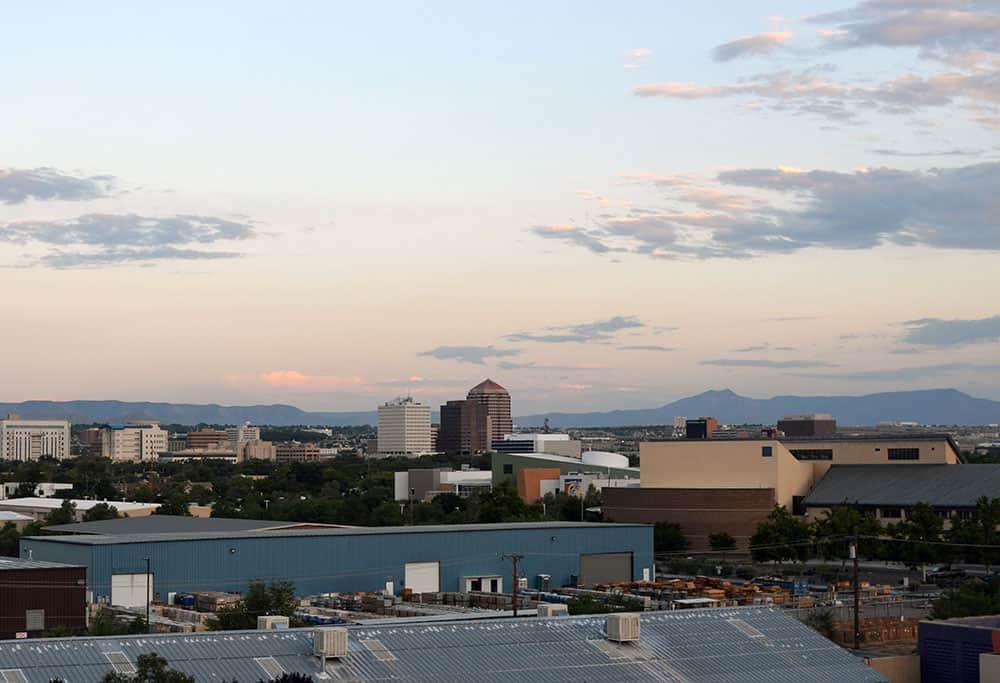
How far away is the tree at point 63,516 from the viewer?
127938 millimetres

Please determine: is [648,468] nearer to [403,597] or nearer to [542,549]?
[542,549]

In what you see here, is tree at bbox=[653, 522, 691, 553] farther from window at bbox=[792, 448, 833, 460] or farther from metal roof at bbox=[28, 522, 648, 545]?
metal roof at bbox=[28, 522, 648, 545]

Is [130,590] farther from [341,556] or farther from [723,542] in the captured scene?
[723,542]

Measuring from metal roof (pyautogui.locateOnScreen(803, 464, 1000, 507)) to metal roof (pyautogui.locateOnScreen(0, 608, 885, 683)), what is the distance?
71.6 meters

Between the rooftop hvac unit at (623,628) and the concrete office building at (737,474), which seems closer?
the rooftop hvac unit at (623,628)

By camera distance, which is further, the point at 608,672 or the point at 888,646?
the point at 888,646

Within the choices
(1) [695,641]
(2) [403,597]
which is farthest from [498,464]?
(1) [695,641]

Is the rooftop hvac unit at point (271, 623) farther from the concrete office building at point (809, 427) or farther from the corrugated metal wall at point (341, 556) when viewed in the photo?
the concrete office building at point (809, 427)

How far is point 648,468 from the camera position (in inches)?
5108

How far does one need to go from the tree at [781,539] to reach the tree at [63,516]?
59.4m

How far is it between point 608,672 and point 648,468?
91.3 meters

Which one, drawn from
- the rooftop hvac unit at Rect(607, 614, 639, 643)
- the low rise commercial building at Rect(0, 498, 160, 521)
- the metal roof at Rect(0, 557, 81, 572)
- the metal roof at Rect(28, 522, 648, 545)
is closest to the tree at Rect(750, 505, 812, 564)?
the metal roof at Rect(28, 522, 648, 545)

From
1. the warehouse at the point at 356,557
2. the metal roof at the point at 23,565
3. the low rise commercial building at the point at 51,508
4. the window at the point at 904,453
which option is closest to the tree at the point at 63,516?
the low rise commercial building at the point at 51,508

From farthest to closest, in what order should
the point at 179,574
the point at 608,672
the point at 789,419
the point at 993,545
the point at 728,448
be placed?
the point at 789,419
the point at 728,448
the point at 993,545
the point at 179,574
the point at 608,672
